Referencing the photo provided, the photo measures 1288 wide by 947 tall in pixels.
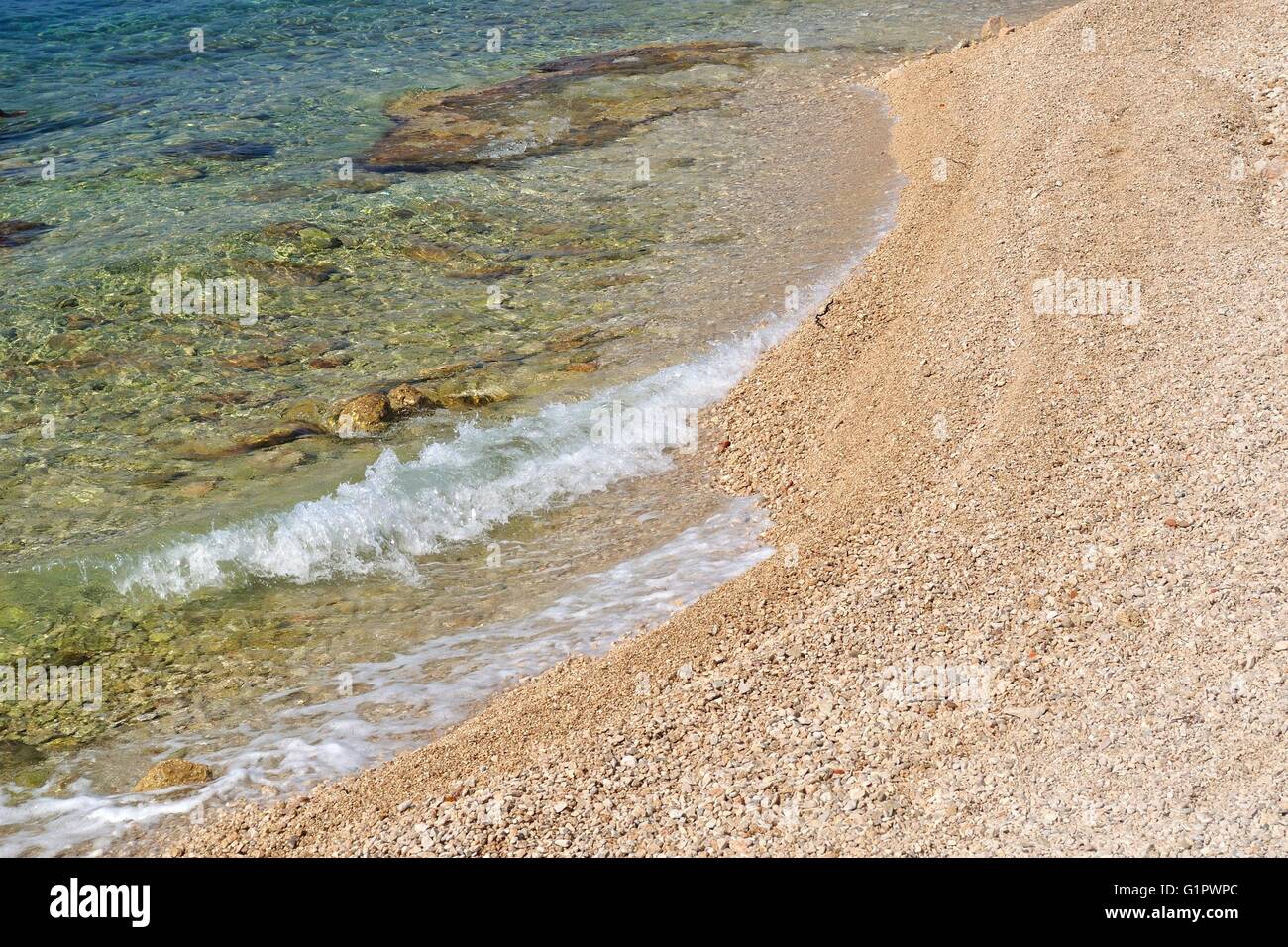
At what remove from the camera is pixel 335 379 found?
974cm

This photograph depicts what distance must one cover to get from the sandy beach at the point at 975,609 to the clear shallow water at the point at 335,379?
754 millimetres

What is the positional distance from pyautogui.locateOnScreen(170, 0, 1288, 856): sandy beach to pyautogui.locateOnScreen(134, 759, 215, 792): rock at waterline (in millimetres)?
404

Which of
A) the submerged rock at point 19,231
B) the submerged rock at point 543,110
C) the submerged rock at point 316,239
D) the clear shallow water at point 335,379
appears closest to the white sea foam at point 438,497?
the clear shallow water at point 335,379

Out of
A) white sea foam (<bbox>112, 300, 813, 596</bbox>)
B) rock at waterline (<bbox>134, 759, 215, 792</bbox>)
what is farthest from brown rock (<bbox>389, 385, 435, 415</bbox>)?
rock at waterline (<bbox>134, 759, 215, 792</bbox>)

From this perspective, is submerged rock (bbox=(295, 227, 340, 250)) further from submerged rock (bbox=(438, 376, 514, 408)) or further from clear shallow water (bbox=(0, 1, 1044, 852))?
submerged rock (bbox=(438, 376, 514, 408))

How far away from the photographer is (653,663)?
582 centimetres

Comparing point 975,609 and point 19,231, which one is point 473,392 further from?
point 19,231

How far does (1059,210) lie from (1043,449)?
3.97 meters

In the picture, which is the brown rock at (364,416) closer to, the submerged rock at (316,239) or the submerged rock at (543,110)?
the submerged rock at (316,239)

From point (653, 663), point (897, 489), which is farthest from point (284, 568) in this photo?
point (897, 489)

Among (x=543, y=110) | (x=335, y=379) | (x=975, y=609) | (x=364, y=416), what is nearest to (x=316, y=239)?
(x=335, y=379)

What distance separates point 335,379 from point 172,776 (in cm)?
478

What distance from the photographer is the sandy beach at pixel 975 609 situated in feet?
14.7
